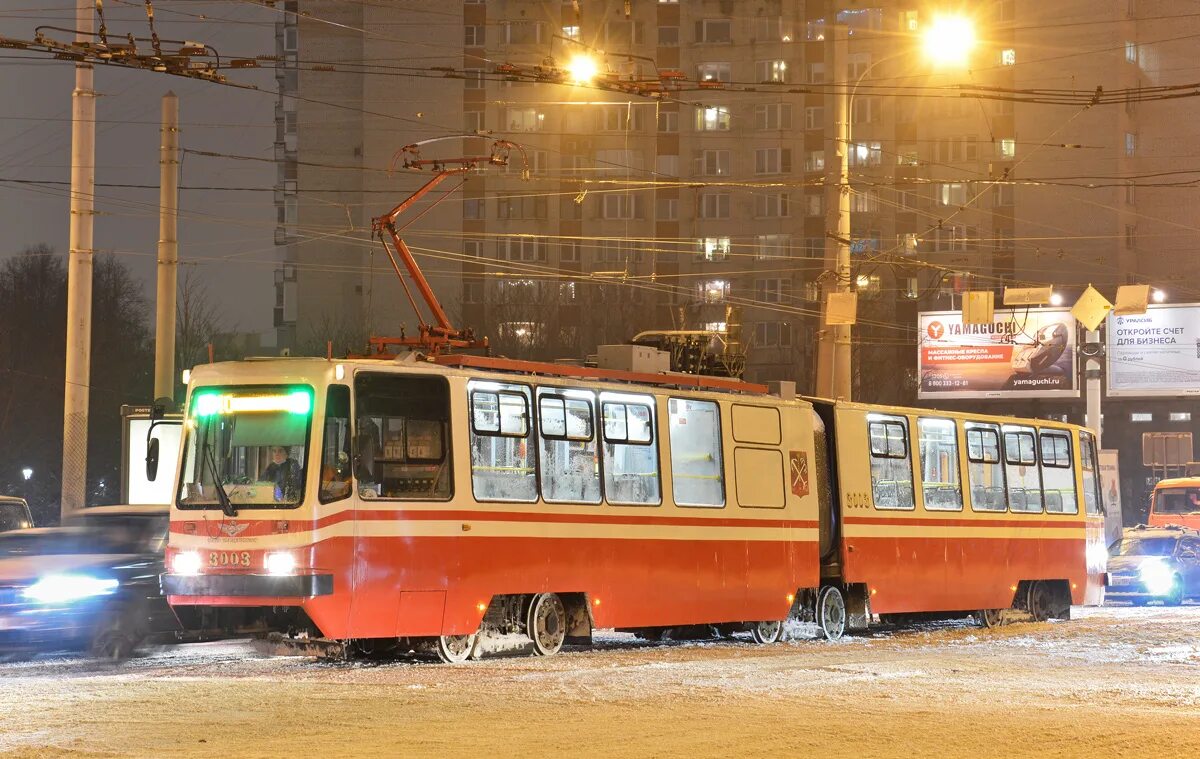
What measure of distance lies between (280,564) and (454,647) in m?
2.23

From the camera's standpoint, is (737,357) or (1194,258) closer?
(737,357)

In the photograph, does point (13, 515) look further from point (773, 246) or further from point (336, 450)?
point (773, 246)

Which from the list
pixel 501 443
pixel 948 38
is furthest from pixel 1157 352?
pixel 501 443

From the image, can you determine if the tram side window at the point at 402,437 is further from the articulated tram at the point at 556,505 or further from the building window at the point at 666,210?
the building window at the point at 666,210

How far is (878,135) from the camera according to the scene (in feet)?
286

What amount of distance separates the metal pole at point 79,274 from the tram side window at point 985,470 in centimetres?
1293

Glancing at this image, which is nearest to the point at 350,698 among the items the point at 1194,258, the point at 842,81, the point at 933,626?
the point at 933,626

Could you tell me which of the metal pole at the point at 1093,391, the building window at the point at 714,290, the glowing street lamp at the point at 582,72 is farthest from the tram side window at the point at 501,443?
the building window at the point at 714,290

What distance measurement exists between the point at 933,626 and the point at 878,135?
63780 mm

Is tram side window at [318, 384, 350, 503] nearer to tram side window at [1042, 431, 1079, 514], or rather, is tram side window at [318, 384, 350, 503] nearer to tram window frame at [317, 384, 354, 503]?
tram window frame at [317, 384, 354, 503]

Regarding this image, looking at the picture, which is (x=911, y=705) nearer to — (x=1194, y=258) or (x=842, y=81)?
(x=842, y=81)

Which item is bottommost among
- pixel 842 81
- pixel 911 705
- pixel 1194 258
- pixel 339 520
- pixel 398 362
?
pixel 911 705

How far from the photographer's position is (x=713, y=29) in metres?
88.9

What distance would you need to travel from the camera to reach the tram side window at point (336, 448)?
16344 mm
